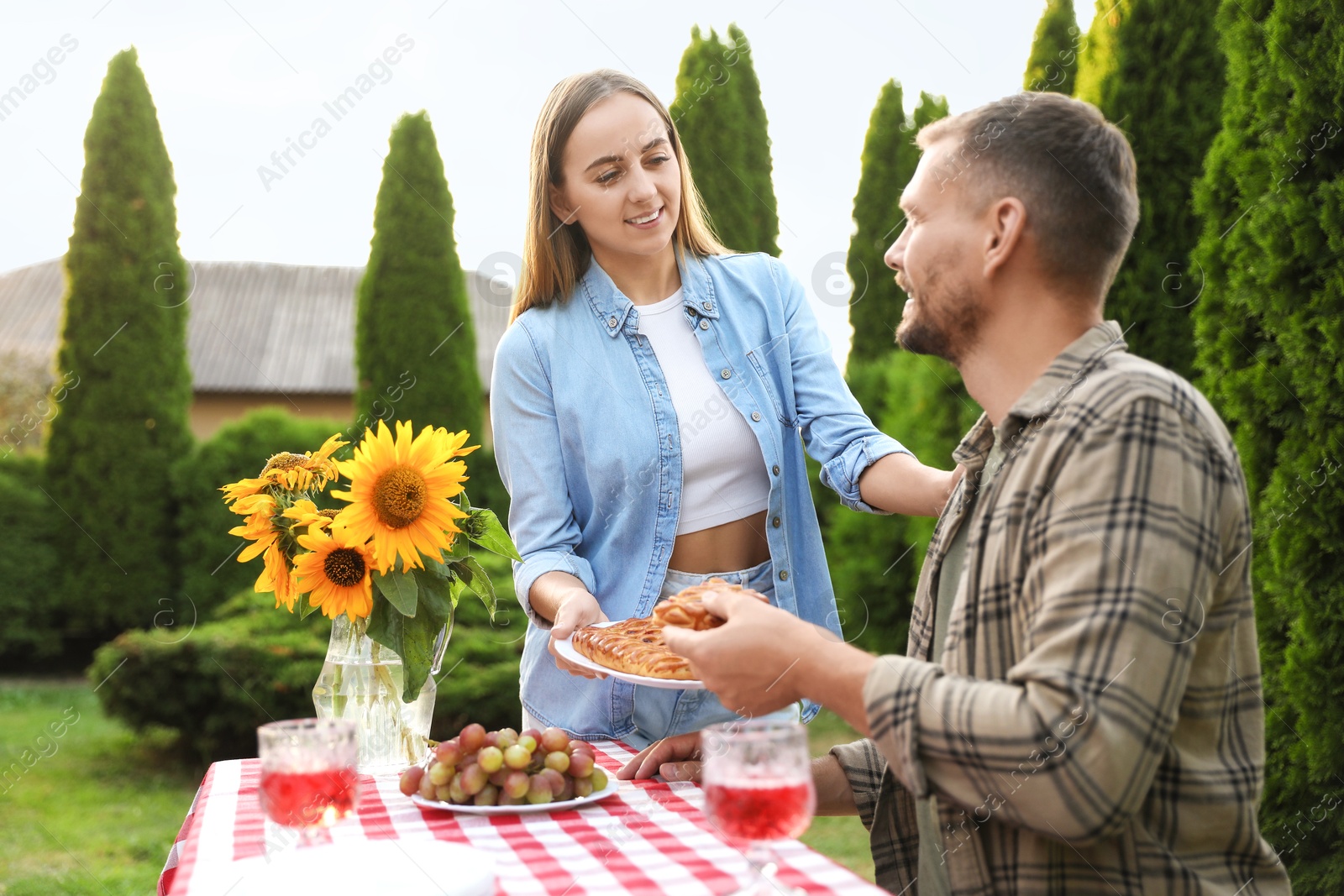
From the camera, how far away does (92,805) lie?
6.87 metres

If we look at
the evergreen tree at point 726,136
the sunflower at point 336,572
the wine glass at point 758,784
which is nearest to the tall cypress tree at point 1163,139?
the sunflower at point 336,572

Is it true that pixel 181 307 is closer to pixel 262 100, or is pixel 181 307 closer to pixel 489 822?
pixel 262 100

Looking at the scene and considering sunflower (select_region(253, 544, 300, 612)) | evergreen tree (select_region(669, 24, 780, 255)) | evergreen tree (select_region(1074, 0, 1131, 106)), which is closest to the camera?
sunflower (select_region(253, 544, 300, 612))

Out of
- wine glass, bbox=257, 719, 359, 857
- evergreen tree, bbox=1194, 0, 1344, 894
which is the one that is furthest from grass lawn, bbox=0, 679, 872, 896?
wine glass, bbox=257, 719, 359, 857

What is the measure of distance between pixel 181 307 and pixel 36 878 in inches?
287

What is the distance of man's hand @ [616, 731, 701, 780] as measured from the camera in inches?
76.5

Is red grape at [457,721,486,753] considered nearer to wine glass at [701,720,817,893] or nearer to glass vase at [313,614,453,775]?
glass vase at [313,614,453,775]

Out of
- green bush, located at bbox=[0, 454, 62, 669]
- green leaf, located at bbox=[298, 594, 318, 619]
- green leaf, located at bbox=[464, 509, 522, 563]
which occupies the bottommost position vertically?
green bush, located at bbox=[0, 454, 62, 669]

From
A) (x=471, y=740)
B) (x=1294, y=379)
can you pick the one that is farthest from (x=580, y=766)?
(x=1294, y=379)

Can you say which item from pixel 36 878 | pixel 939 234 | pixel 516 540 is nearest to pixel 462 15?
pixel 516 540

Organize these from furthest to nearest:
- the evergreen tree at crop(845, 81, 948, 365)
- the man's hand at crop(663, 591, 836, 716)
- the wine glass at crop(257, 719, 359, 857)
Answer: the evergreen tree at crop(845, 81, 948, 365), the man's hand at crop(663, 591, 836, 716), the wine glass at crop(257, 719, 359, 857)

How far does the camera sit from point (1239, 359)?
3.75m

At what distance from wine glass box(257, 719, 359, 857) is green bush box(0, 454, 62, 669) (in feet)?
37.4

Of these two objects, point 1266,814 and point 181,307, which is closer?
point 1266,814
